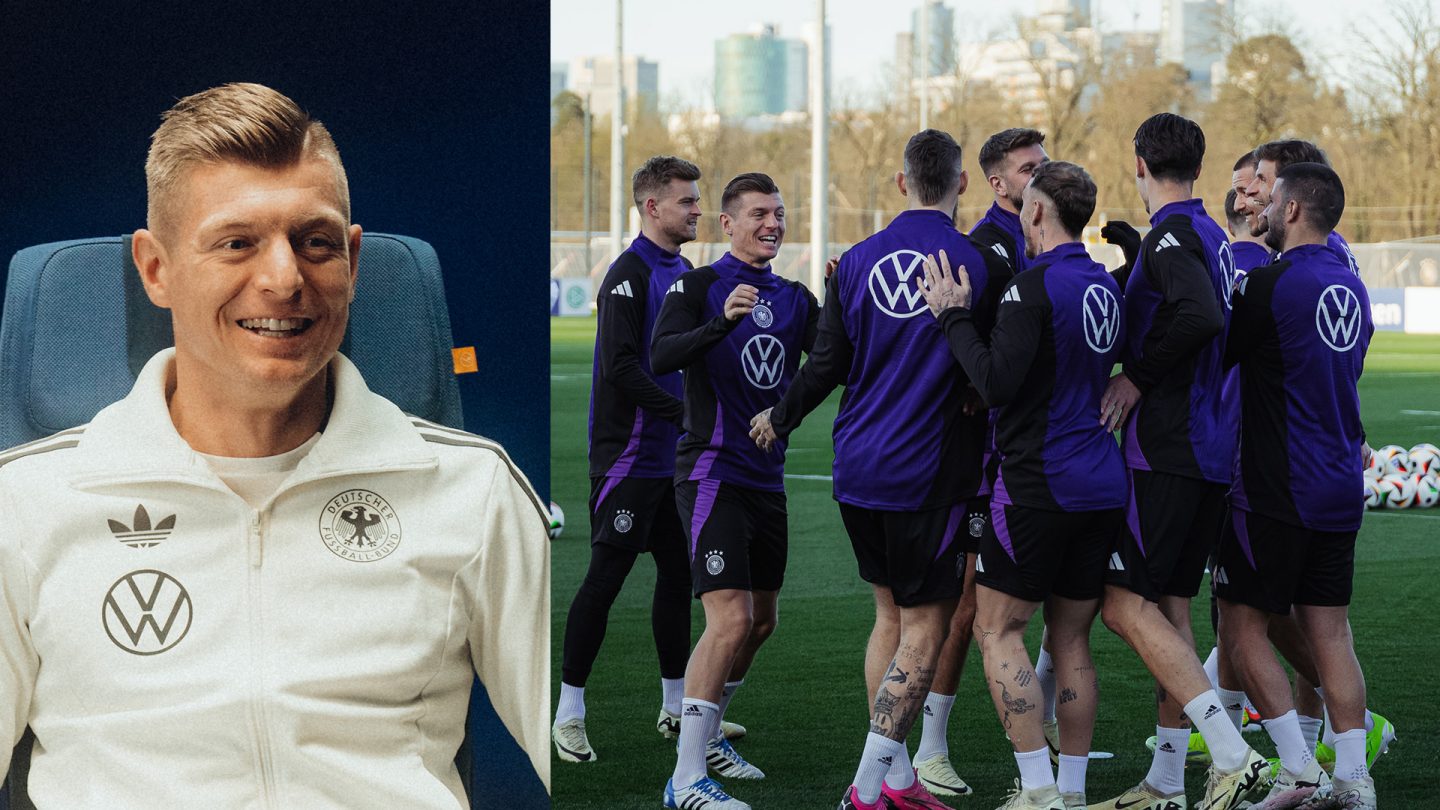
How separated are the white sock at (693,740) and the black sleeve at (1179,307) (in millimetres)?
1574

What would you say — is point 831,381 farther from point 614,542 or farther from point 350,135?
A: point 350,135

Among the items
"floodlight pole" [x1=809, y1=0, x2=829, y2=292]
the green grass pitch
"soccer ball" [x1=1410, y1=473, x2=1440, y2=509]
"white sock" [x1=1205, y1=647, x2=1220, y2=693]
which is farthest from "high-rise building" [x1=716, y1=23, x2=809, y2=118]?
"white sock" [x1=1205, y1=647, x2=1220, y2=693]

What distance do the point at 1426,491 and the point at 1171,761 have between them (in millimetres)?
7905

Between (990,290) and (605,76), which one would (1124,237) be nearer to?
(990,290)

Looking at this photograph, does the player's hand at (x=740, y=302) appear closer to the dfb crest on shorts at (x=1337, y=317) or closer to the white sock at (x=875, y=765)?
the white sock at (x=875, y=765)

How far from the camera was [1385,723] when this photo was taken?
17.7ft

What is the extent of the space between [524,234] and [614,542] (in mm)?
3339

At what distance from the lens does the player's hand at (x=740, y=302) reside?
4652 millimetres

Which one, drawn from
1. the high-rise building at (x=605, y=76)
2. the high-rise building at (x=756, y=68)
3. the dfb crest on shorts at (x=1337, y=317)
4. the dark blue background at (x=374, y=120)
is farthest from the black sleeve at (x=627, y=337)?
the high-rise building at (x=756, y=68)

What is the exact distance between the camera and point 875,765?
183 inches

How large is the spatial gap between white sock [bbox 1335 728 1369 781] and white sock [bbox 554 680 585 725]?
7.74 ft

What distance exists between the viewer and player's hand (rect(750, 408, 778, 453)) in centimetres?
481

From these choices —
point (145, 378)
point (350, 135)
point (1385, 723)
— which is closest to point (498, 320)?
point (350, 135)

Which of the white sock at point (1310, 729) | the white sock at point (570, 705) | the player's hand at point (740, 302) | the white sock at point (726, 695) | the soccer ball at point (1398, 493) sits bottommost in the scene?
the soccer ball at point (1398, 493)
